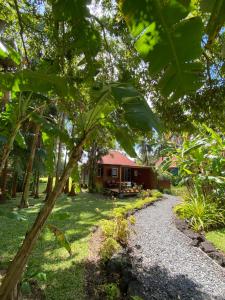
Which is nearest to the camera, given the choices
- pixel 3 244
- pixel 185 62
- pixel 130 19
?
pixel 130 19

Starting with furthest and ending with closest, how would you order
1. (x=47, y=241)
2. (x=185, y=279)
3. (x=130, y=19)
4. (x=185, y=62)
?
(x=47, y=241), (x=185, y=279), (x=185, y=62), (x=130, y=19)

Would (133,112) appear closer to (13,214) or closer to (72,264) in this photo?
(13,214)

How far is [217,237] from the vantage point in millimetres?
8445

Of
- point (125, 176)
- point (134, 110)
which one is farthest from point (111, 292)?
point (125, 176)

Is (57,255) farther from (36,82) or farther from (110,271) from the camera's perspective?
(36,82)

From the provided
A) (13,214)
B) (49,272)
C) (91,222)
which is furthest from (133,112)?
(91,222)

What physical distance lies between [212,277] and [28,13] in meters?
6.88

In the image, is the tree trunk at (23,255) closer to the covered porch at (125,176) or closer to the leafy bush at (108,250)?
the leafy bush at (108,250)

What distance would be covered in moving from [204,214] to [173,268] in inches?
163

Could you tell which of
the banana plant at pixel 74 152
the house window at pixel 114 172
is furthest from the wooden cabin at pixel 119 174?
the banana plant at pixel 74 152

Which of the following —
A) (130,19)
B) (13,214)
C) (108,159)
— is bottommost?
(13,214)

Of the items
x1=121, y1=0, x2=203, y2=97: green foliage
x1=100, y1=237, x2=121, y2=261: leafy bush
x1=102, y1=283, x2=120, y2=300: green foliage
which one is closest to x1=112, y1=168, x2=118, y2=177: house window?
x1=100, y1=237, x2=121, y2=261: leafy bush

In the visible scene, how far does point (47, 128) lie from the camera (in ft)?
9.32

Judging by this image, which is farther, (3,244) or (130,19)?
(3,244)
